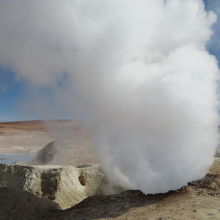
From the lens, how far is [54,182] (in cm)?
1059

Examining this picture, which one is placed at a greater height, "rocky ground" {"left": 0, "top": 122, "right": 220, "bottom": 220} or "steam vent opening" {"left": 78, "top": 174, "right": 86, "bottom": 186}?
"steam vent opening" {"left": 78, "top": 174, "right": 86, "bottom": 186}

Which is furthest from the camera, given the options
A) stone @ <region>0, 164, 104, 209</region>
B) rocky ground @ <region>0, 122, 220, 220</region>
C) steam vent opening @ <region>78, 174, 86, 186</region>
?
steam vent opening @ <region>78, 174, 86, 186</region>

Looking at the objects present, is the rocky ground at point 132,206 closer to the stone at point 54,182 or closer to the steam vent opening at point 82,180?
the stone at point 54,182

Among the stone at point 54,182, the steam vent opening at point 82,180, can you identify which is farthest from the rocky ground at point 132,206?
the steam vent opening at point 82,180

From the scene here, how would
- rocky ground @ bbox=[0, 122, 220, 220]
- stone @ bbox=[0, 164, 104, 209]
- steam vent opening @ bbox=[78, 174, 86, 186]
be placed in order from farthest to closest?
steam vent opening @ bbox=[78, 174, 86, 186]
stone @ bbox=[0, 164, 104, 209]
rocky ground @ bbox=[0, 122, 220, 220]

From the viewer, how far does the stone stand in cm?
1037

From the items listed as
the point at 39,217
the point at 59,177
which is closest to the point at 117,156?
the point at 59,177

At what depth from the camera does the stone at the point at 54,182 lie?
10367mm

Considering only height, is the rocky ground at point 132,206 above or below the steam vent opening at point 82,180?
below

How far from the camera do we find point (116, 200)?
8.41m

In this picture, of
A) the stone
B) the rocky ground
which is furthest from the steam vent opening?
the rocky ground

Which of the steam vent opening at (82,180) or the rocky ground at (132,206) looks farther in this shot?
the steam vent opening at (82,180)

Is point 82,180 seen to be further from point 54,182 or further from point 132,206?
point 132,206

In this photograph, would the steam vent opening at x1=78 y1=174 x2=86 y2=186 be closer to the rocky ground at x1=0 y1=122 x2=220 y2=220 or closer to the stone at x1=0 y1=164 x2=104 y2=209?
the stone at x1=0 y1=164 x2=104 y2=209
